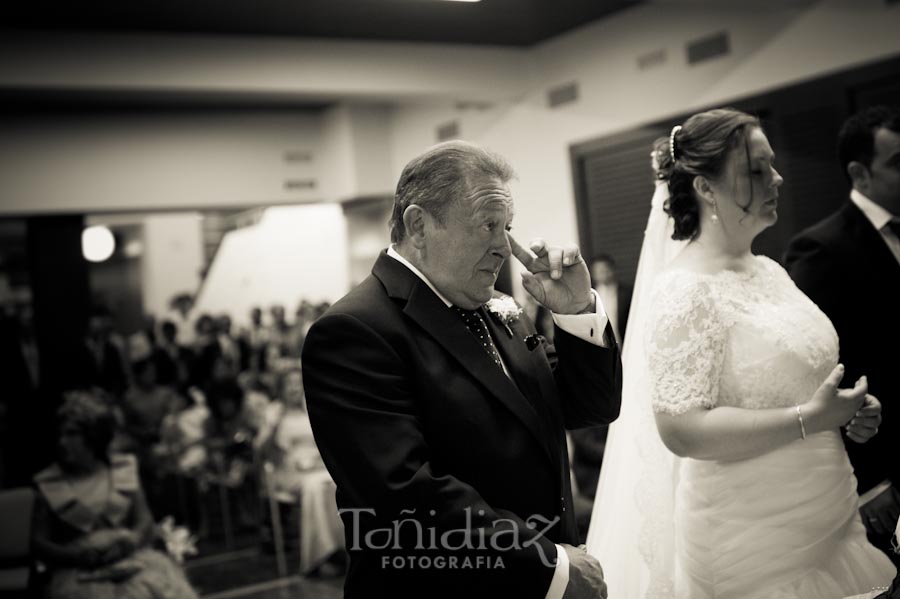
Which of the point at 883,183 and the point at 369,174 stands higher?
the point at 369,174

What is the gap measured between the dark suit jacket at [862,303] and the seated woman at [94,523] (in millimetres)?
2685

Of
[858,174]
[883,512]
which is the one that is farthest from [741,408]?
[858,174]

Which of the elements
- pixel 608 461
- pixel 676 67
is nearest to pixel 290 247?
pixel 676 67

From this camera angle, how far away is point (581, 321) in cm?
182

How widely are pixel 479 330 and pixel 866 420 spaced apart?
0.90 m

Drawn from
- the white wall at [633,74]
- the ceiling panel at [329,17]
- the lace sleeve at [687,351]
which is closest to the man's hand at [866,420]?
the lace sleeve at [687,351]

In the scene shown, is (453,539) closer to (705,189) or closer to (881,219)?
(705,189)

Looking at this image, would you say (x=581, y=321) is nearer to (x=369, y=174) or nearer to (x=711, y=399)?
(x=711, y=399)

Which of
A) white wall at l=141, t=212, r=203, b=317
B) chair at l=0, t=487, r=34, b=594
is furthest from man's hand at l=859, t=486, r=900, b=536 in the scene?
white wall at l=141, t=212, r=203, b=317

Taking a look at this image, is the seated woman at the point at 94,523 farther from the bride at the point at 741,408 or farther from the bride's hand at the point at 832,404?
the bride's hand at the point at 832,404

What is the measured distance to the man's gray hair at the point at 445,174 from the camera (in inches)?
67.1

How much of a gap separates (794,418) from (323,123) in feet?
24.0

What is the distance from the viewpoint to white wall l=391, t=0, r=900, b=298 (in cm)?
572

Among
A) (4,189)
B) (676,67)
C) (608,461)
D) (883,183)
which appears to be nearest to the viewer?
(608,461)
